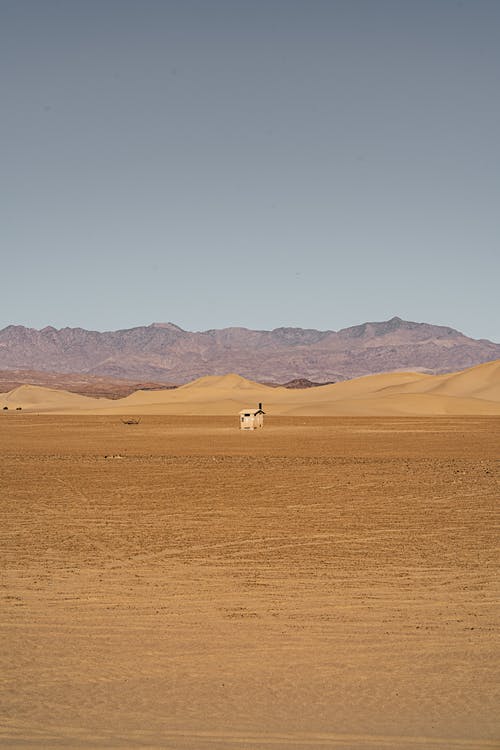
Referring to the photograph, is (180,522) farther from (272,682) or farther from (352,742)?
(352,742)

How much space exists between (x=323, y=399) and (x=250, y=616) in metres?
109

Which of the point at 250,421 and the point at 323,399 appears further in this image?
the point at 323,399

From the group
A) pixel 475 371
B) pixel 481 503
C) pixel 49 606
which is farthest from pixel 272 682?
pixel 475 371

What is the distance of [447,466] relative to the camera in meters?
28.2

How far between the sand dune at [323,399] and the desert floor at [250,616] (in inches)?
2668

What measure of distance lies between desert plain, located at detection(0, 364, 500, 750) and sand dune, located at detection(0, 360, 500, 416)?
67255 mm

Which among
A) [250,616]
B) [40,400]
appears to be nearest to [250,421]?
[250,616]

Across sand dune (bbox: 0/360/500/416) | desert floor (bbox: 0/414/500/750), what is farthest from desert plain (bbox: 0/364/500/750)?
sand dune (bbox: 0/360/500/416)

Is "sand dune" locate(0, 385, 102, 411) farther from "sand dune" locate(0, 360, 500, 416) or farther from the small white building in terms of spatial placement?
the small white building

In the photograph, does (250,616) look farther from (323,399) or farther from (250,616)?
(323,399)

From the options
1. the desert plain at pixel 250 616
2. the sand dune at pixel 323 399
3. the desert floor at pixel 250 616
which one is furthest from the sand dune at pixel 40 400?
the desert floor at pixel 250 616

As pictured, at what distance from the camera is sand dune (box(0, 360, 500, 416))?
90.8 metres

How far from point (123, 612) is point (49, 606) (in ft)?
2.90

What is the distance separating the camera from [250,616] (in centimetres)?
961
